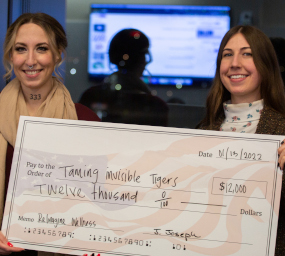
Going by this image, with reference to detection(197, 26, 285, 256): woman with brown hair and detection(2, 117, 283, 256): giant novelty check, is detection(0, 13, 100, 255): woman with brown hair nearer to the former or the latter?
detection(2, 117, 283, 256): giant novelty check

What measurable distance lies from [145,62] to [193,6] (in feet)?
1.71

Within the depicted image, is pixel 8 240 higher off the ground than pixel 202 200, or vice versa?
pixel 202 200

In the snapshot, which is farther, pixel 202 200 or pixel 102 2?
pixel 102 2

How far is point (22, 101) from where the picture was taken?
1.42 meters

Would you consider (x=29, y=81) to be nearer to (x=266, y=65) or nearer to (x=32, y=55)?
(x=32, y=55)

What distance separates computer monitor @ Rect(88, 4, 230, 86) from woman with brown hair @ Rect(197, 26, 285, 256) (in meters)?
1.00

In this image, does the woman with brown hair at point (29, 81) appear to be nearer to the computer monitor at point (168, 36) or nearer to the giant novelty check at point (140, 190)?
the giant novelty check at point (140, 190)

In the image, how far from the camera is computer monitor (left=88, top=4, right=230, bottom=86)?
2295 millimetres

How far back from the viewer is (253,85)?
4.13ft

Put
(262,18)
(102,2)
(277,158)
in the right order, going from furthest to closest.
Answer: (102,2)
(262,18)
(277,158)

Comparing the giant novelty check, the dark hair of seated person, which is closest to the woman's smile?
the giant novelty check

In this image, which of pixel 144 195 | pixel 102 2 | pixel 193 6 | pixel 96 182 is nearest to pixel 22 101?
pixel 96 182

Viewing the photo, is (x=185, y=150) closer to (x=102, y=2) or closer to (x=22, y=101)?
(x=22, y=101)

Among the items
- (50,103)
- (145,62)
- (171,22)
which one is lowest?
(50,103)
